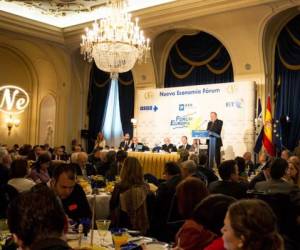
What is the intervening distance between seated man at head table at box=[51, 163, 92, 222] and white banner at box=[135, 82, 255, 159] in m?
7.35

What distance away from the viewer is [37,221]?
1473 mm

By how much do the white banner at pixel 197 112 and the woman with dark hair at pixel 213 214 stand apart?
8.58 meters

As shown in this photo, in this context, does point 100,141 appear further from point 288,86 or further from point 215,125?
point 288,86

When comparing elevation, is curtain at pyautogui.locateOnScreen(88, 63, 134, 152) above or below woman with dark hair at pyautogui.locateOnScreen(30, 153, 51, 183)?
above

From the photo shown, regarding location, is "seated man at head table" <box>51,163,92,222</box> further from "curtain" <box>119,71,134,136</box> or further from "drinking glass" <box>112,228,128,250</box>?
"curtain" <box>119,71,134,136</box>

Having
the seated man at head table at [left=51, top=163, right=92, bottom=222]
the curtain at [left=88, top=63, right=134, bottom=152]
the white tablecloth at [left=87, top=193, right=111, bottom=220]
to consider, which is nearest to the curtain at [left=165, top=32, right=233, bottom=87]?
the curtain at [left=88, top=63, right=134, bottom=152]

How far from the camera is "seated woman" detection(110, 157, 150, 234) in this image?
3865mm

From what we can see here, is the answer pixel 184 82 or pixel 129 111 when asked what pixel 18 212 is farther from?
pixel 129 111

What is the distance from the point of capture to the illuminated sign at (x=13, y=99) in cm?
1466

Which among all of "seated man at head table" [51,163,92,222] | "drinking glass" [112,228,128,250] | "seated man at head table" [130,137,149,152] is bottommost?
"drinking glass" [112,228,128,250]

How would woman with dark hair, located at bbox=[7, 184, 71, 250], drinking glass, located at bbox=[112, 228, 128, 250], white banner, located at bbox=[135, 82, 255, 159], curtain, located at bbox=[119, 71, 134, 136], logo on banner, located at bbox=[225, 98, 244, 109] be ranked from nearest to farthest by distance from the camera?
1. woman with dark hair, located at bbox=[7, 184, 71, 250]
2. drinking glass, located at bbox=[112, 228, 128, 250]
3. white banner, located at bbox=[135, 82, 255, 159]
4. logo on banner, located at bbox=[225, 98, 244, 109]
5. curtain, located at bbox=[119, 71, 134, 136]

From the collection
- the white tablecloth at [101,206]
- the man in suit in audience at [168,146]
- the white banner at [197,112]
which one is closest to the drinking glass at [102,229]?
the white tablecloth at [101,206]

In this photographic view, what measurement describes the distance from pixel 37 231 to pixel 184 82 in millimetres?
11512

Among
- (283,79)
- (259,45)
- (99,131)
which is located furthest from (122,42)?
(99,131)
